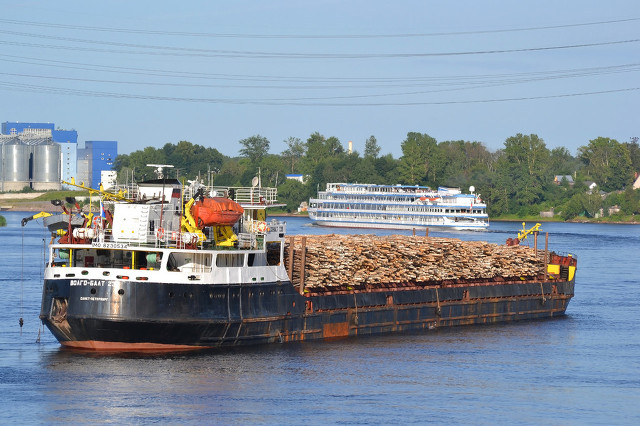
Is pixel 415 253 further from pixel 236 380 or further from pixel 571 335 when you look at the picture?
pixel 236 380

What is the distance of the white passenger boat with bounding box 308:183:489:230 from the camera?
16550 cm

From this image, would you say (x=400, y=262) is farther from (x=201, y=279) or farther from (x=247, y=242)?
(x=201, y=279)

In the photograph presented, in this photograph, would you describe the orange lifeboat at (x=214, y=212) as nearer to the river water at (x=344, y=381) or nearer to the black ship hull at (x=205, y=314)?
the black ship hull at (x=205, y=314)

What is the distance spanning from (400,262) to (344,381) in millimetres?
15465

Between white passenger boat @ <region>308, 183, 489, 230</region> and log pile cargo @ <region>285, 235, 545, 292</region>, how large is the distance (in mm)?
97747

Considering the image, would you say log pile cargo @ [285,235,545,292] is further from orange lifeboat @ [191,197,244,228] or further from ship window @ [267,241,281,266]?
orange lifeboat @ [191,197,244,228]

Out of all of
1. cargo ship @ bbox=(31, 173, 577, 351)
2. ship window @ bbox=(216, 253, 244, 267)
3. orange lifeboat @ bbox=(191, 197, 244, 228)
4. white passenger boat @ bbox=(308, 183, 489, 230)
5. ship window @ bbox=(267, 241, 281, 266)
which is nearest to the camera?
cargo ship @ bbox=(31, 173, 577, 351)

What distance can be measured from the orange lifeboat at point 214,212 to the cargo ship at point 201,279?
5cm

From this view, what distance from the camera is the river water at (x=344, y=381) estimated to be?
36.2 metres

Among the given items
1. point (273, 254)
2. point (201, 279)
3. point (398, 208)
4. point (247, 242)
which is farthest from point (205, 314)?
point (398, 208)

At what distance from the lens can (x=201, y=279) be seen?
143 feet

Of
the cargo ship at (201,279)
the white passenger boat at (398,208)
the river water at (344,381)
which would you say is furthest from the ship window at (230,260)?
the white passenger boat at (398,208)

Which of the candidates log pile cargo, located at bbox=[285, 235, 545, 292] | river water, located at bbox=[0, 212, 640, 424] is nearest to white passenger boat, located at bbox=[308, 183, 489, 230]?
log pile cargo, located at bbox=[285, 235, 545, 292]

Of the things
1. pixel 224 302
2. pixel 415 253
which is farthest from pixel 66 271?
pixel 415 253
